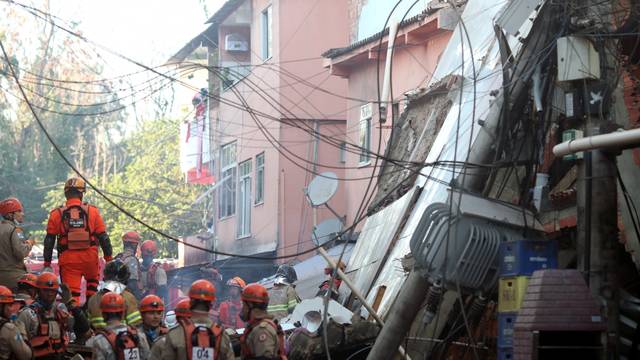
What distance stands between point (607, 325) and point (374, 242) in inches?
293

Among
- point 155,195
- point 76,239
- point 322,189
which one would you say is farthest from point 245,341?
point 155,195

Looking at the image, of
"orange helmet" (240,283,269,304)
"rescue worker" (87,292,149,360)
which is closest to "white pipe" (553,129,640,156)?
"orange helmet" (240,283,269,304)

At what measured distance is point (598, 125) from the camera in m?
11.4

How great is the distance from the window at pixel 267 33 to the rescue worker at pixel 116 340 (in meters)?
23.7

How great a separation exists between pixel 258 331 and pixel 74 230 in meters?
4.79

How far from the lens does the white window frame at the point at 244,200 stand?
35969mm

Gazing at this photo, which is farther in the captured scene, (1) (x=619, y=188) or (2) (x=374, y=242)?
(2) (x=374, y=242)

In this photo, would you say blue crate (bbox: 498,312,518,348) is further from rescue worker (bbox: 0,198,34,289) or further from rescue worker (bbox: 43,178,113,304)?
rescue worker (bbox: 0,198,34,289)

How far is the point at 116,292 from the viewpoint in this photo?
1248 centimetres

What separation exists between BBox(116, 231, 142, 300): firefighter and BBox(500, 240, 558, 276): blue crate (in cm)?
697

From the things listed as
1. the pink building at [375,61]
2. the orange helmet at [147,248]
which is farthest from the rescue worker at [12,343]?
the pink building at [375,61]

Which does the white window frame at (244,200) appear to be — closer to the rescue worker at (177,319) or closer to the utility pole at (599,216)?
the utility pole at (599,216)

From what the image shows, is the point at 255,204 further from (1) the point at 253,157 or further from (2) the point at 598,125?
(2) the point at 598,125

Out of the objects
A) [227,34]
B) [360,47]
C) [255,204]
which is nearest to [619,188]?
[360,47]
